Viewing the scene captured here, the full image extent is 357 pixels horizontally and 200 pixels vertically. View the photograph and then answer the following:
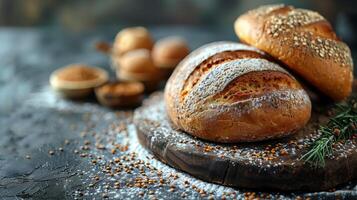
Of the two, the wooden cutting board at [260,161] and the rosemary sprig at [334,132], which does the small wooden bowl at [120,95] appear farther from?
the rosemary sprig at [334,132]

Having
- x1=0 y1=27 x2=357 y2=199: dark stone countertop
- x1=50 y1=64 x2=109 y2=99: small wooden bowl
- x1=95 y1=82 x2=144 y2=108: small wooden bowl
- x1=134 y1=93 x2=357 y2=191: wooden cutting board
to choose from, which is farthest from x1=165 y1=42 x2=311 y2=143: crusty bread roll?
x1=50 y1=64 x2=109 y2=99: small wooden bowl

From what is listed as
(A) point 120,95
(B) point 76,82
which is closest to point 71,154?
(A) point 120,95

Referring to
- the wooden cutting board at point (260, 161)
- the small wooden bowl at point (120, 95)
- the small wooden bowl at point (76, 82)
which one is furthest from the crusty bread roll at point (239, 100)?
the small wooden bowl at point (76, 82)

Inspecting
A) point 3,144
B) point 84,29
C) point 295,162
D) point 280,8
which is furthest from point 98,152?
point 84,29

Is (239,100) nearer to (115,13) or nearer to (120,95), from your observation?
(120,95)

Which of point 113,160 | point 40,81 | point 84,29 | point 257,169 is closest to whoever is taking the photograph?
point 257,169

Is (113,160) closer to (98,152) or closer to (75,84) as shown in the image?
(98,152)
